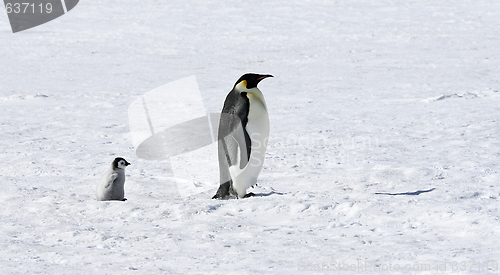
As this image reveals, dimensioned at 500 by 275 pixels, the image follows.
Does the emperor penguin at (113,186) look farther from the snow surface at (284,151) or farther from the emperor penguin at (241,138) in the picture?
the emperor penguin at (241,138)

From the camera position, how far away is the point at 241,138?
14.2 feet

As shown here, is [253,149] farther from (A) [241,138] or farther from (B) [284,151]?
A: (B) [284,151]

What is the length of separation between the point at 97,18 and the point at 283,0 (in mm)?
5670

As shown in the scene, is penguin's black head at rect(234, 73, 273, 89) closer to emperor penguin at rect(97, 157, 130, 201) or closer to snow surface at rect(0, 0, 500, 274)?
snow surface at rect(0, 0, 500, 274)

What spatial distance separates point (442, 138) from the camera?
605 cm

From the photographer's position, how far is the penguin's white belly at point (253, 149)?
4.35m

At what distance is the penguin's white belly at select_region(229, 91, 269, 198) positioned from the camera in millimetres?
4348

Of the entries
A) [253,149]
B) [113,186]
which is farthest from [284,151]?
[113,186]

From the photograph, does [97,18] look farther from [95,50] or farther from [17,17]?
[95,50]

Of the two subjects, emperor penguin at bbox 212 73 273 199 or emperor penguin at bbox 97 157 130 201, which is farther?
emperor penguin at bbox 212 73 273 199

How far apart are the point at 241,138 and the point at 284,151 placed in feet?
5.34

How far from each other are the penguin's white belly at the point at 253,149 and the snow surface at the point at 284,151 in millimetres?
186

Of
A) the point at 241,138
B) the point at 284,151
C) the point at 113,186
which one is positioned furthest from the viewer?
the point at 284,151

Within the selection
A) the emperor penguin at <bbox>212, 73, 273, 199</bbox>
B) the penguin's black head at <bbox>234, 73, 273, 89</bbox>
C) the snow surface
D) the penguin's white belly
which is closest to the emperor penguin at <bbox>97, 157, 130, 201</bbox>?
the snow surface
